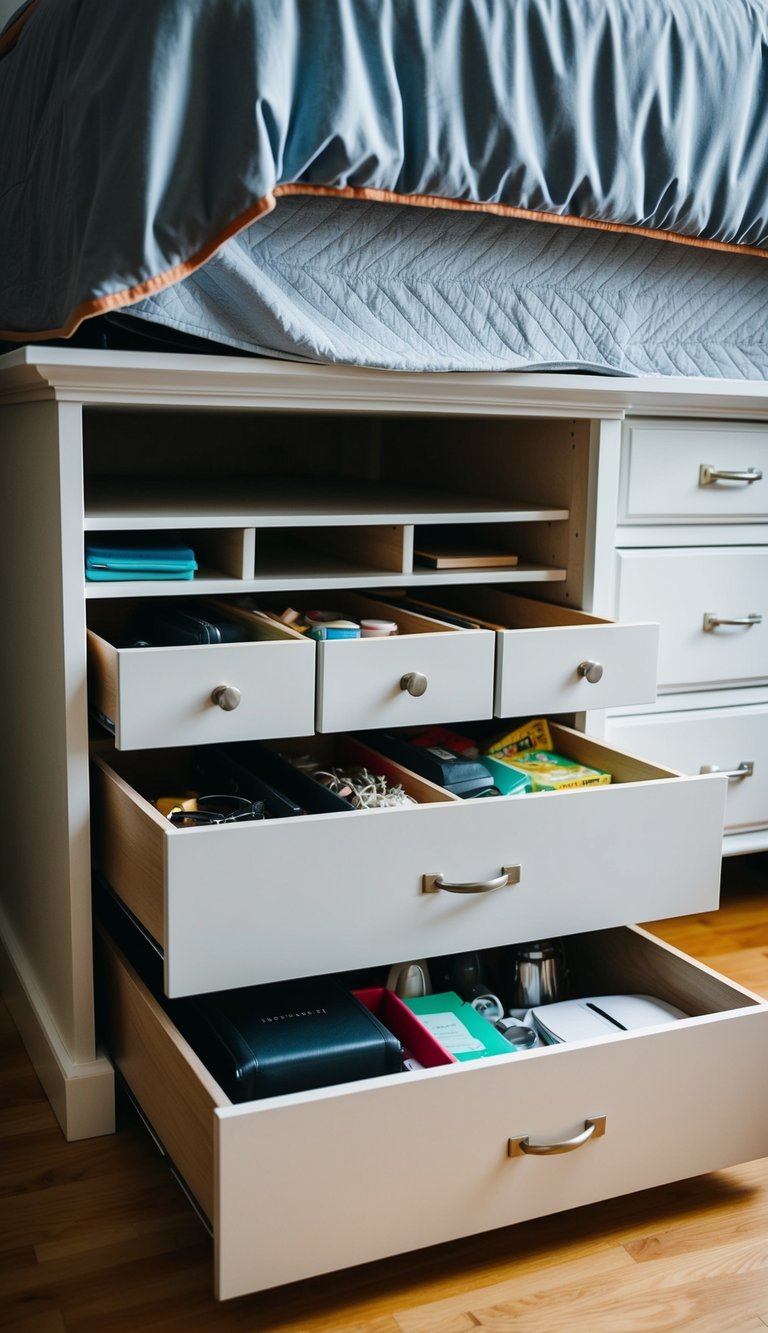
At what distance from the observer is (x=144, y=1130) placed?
4.50 ft

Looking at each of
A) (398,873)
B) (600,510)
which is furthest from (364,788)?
(600,510)

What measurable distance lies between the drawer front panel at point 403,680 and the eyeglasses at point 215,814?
0.11 metres

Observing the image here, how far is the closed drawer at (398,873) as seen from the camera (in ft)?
3.67

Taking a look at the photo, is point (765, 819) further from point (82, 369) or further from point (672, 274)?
point (82, 369)

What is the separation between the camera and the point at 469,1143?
1.09m

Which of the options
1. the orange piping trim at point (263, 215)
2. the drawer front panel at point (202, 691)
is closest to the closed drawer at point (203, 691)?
the drawer front panel at point (202, 691)

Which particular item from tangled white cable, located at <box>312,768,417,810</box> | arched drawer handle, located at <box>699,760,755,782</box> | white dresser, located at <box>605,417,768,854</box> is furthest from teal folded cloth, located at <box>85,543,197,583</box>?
arched drawer handle, located at <box>699,760,755,782</box>

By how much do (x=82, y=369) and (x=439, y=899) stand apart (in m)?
0.61

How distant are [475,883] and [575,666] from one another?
327 millimetres

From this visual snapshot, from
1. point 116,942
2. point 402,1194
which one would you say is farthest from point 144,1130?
point 402,1194

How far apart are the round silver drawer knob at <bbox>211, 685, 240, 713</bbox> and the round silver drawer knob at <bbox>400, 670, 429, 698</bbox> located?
0.64 ft

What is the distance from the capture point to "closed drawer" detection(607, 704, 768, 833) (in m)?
1.75

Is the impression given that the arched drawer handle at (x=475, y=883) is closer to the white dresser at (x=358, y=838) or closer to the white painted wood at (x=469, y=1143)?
the white dresser at (x=358, y=838)

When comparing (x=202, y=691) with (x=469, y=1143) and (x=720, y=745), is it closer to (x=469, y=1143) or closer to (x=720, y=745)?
(x=469, y=1143)
